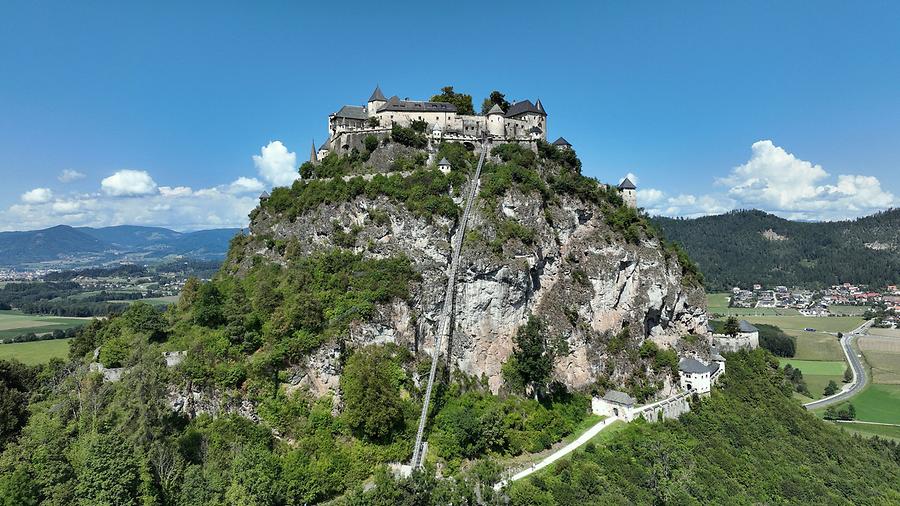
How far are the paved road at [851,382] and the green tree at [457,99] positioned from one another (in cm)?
6842

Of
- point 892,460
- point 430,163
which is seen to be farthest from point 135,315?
point 892,460

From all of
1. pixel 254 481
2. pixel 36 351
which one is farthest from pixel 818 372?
pixel 36 351

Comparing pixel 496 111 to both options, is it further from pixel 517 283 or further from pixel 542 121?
pixel 517 283

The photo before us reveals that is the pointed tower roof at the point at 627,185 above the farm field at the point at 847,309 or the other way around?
above

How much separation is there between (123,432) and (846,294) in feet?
774

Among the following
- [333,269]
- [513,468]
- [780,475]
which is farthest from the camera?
[333,269]

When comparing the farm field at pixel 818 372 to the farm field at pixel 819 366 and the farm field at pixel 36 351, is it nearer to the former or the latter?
the farm field at pixel 819 366

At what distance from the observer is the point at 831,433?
54.6 m

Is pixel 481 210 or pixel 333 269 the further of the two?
pixel 481 210

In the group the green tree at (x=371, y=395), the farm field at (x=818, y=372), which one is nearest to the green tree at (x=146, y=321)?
the green tree at (x=371, y=395)

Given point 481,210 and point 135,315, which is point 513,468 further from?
point 135,315

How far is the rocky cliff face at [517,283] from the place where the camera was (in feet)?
153

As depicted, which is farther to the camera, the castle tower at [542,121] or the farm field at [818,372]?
the farm field at [818,372]

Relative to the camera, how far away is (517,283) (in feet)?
158
